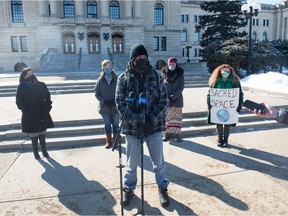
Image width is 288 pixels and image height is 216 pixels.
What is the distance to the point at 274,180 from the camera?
14.3 ft

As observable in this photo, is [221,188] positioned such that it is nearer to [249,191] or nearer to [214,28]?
[249,191]

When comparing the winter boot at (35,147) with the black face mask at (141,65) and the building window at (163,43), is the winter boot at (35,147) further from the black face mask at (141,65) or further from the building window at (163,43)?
the building window at (163,43)

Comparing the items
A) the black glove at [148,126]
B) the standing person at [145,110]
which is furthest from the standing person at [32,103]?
the black glove at [148,126]

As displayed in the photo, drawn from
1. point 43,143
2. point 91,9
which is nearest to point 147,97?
point 43,143

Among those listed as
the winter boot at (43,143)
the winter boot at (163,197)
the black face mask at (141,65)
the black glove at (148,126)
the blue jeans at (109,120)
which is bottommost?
the winter boot at (163,197)

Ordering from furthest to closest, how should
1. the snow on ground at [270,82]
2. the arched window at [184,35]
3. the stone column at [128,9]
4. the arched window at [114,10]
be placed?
1. the arched window at [184,35]
2. the arched window at [114,10]
3. the stone column at [128,9]
4. the snow on ground at [270,82]

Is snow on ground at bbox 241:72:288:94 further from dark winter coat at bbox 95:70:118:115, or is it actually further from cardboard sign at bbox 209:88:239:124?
dark winter coat at bbox 95:70:118:115

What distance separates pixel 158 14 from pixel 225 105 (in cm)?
3953

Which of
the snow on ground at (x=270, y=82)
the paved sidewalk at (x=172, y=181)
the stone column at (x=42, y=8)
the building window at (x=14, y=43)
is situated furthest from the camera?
the building window at (x=14, y=43)

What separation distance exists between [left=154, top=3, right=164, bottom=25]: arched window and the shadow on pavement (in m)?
40.7

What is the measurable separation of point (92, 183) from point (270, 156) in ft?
13.1

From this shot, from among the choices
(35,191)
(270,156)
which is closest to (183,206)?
(35,191)

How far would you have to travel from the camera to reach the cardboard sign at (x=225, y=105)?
589 cm

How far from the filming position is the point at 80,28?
36.2 m
